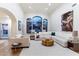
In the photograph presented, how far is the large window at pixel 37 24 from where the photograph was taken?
53.9 ft

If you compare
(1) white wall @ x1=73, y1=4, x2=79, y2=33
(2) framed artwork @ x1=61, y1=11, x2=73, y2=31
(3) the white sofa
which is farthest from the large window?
(1) white wall @ x1=73, y1=4, x2=79, y2=33

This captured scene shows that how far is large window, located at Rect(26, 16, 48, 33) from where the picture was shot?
53.9ft

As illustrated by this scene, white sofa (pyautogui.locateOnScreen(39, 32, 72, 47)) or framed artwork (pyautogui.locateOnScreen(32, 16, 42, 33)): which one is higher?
framed artwork (pyautogui.locateOnScreen(32, 16, 42, 33))

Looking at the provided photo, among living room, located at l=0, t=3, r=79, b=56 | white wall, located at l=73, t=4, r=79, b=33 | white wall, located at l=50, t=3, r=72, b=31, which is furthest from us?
white wall, located at l=50, t=3, r=72, b=31

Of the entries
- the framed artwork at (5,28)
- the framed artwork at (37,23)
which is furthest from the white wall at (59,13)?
the framed artwork at (5,28)

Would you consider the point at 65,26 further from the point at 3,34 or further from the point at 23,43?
the point at 3,34

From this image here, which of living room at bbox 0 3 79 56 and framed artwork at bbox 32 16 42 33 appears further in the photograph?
framed artwork at bbox 32 16 42 33

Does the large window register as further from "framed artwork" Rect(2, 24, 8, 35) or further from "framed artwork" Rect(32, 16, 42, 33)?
"framed artwork" Rect(2, 24, 8, 35)

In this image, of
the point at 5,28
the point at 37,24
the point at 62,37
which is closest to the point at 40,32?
the point at 37,24

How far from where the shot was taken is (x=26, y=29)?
1638cm

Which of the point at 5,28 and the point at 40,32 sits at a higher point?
the point at 5,28

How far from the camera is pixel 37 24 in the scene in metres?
16.6

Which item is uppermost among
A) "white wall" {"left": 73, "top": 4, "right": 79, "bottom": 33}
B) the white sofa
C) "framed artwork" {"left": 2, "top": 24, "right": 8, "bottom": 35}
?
"white wall" {"left": 73, "top": 4, "right": 79, "bottom": 33}

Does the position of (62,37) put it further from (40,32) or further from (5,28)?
(5,28)
